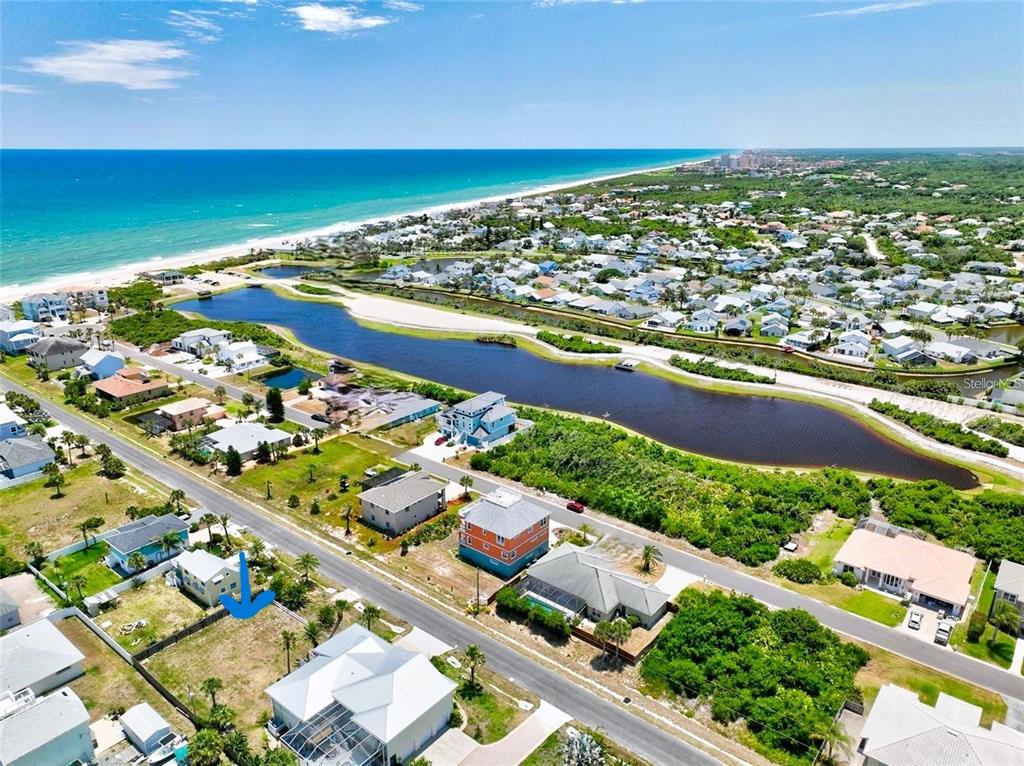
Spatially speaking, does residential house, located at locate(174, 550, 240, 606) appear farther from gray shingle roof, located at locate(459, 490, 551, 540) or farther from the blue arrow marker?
gray shingle roof, located at locate(459, 490, 551, 540)

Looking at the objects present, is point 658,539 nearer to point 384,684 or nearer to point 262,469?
point 384,684

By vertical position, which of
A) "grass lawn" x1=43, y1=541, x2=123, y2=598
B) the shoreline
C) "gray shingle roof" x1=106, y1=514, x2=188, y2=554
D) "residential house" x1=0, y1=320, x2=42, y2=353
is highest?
the shoreline

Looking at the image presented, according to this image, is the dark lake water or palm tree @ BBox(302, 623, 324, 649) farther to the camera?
the dark lake water

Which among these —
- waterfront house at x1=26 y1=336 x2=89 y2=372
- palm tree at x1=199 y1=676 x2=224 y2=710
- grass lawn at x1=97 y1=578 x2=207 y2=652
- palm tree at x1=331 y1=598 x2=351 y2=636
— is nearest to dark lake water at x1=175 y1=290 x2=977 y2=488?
waterfront house at x1=26 y1=336 x2=89 y2=372

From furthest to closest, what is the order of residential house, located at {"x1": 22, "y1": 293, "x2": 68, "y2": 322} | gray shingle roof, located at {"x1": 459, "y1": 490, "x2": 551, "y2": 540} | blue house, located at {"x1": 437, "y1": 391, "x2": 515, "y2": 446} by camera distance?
residential house, located at {"x1": 22, "y1": 293, "x2": 68, "y2": 322}, blue house, located at {"x1": 437, "y1": 391, "x2": 515, "y2": 446}, gray shingle roof, located at {"x1": 459, "y1": 490, "x2": 551, "y2": 540}

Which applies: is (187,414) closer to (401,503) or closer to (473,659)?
(401,503)

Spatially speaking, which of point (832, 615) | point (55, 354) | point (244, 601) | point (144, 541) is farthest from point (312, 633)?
point (55, 354)

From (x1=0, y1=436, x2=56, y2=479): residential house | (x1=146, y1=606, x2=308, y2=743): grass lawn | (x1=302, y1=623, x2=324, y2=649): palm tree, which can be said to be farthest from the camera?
(x1=0, y1=436, x2=56, y2=479): residential house
